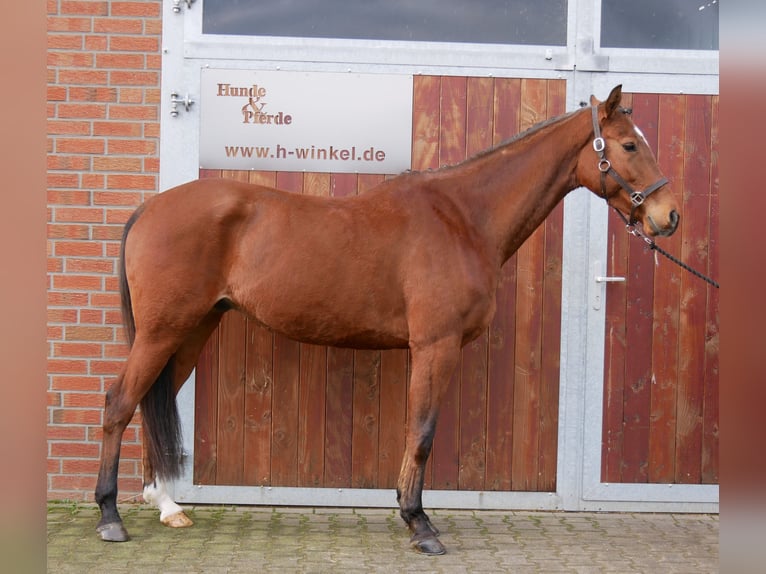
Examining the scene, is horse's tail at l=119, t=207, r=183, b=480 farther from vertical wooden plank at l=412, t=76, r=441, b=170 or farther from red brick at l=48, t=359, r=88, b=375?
vertical wooden plank at l=412, t=76, r=441, b=170

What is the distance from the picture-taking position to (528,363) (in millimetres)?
4551

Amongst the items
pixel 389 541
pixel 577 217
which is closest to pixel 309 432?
pixel 389 541

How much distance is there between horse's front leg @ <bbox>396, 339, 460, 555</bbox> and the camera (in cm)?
376

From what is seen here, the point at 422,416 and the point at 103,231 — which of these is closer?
the point at 422,416

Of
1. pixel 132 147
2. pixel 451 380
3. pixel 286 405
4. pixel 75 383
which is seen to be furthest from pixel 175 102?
pixel 451 380

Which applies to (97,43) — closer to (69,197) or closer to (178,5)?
(178,5)

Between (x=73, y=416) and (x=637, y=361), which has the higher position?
(x=637, y=361)

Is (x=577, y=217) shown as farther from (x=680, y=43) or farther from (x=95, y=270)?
(x=95, y=270)

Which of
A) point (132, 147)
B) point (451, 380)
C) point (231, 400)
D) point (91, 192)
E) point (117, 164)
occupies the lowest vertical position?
point (231, 400)

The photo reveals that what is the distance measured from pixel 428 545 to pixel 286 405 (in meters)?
1.26

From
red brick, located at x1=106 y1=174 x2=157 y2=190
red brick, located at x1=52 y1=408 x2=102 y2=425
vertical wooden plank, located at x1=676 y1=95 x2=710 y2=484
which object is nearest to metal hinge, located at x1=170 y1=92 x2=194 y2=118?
red brick, located at x1=106 y1=174 x2=157 y2=190

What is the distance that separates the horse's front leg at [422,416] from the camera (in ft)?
12.3

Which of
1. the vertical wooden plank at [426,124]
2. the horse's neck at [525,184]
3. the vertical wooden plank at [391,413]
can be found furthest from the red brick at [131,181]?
the horse's neck at [525,184]

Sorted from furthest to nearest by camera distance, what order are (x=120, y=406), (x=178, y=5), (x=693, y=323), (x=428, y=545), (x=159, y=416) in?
(x=693, y=323)
(x=178, y=5)
(x=159, y=416)
(x=120, y=406)
(x=428, y=545)
